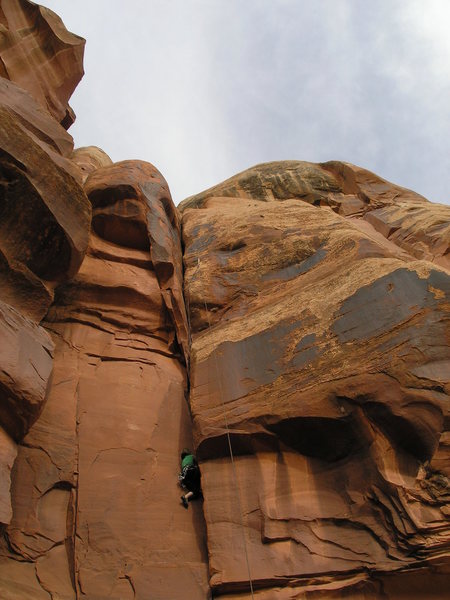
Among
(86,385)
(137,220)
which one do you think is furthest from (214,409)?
(137,220)

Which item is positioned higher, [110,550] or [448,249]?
[448,249]

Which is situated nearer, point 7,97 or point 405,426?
point 405,426

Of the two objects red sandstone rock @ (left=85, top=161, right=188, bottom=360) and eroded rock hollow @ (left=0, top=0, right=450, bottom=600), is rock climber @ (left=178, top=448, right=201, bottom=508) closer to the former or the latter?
eroded rock hollow @ (left=0, top=0, right=450, bottom=600)

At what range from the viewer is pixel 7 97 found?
1206 centimetres

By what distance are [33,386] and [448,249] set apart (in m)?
11.1

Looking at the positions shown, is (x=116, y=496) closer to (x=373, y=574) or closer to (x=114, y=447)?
(x=114, y=447)

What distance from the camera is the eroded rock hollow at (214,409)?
24.0ft

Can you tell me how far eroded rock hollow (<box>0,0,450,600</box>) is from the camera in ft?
24.0

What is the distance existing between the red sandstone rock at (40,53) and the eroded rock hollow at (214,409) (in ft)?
22.8

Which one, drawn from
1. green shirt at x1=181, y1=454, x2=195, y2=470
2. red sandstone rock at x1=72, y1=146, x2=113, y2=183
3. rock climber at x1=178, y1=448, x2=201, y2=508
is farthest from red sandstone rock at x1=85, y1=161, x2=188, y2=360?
red sandstone rock at x1=72, y1=146, x2=113, y2=183

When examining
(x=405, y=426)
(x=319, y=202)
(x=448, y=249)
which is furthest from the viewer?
(x=319, y=202)

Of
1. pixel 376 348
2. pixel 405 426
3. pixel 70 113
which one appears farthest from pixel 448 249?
pixel 70 113

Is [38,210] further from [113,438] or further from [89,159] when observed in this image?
[89,159]

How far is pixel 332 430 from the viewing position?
26.4ft
